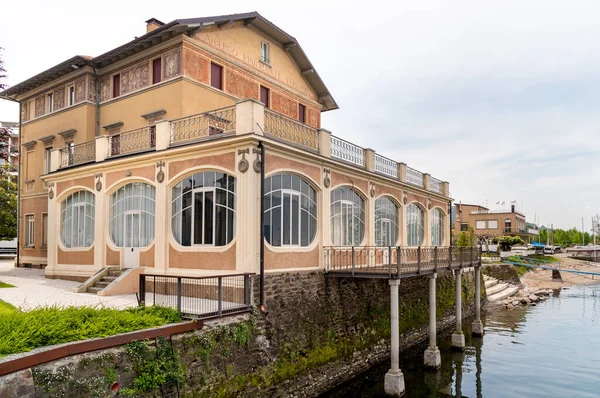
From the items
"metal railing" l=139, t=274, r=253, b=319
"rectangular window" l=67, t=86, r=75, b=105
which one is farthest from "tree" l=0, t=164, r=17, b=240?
"metal railing" l=139, t=274, r=253, b=319

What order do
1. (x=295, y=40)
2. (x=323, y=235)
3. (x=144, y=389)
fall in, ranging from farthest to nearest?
(x=295, y=40)
(x=323, y=235)
(x=144, y=389)

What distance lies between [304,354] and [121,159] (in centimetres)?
972

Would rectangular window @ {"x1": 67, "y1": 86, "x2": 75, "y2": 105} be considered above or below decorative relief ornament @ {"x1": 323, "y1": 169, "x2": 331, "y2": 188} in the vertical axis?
above

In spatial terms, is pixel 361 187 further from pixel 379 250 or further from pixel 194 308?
pixel 194 308

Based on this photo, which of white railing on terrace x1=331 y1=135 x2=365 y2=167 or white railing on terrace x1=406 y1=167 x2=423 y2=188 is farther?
white railing on terrace x1=406 y1=167 x2=423 y2=188

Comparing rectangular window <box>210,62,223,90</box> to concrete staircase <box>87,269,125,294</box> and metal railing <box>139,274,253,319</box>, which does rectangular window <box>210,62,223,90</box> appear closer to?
concrete staircase <box>87,269,125,294</box>

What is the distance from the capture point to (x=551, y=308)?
101ft

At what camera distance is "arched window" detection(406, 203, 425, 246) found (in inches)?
864

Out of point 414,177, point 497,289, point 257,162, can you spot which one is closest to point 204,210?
point 257,162

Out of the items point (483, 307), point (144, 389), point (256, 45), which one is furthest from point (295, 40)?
point (483, 307)

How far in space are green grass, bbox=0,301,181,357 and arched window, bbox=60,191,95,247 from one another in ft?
30.4

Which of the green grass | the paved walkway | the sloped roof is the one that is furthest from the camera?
the sloped roof

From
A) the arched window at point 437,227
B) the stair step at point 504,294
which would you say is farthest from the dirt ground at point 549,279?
the arched window at point 437,227

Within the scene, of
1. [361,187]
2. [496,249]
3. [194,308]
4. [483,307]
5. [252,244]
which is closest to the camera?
[194,308]
